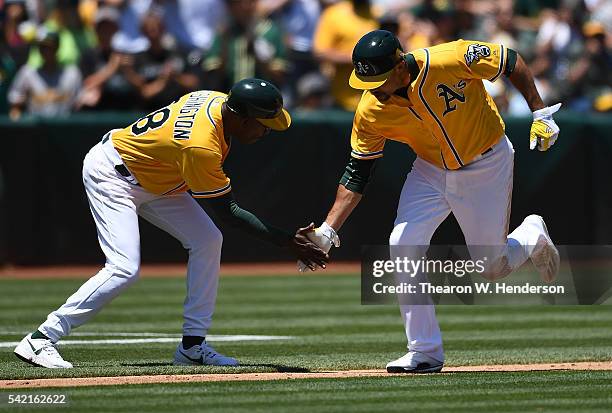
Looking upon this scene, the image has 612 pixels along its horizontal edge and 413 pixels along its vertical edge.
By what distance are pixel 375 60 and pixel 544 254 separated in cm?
208

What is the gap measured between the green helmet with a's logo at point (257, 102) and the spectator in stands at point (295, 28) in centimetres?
906

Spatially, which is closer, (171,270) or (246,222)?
(246,222)

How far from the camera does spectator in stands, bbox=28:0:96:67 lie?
52.9 ft

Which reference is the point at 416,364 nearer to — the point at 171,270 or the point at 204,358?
the point at 204,358

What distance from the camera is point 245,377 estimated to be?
25.0ft

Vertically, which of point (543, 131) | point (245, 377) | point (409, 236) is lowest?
point (245, 377)

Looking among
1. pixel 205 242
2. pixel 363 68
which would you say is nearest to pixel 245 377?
pixel 205 242

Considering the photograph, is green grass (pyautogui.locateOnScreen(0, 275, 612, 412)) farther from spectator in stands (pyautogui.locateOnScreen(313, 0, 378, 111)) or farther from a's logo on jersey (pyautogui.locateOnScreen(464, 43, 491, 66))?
spectator in stands (pyautogui.locateOnScreen(313, 0, 378, 111))

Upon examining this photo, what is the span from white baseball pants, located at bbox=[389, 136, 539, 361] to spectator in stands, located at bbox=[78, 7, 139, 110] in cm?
852

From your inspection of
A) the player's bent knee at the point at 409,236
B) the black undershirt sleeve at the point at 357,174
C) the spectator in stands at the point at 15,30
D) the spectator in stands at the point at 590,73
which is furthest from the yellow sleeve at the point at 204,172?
the spectator in stands at the point at 590,73

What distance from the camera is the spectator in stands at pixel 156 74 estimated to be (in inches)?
625

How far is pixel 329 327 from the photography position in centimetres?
1088

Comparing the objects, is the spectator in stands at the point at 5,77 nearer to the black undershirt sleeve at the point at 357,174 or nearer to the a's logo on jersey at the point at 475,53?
the black undershirt sleeve at the point at 357,174

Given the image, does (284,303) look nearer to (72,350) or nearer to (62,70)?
(72,350)
